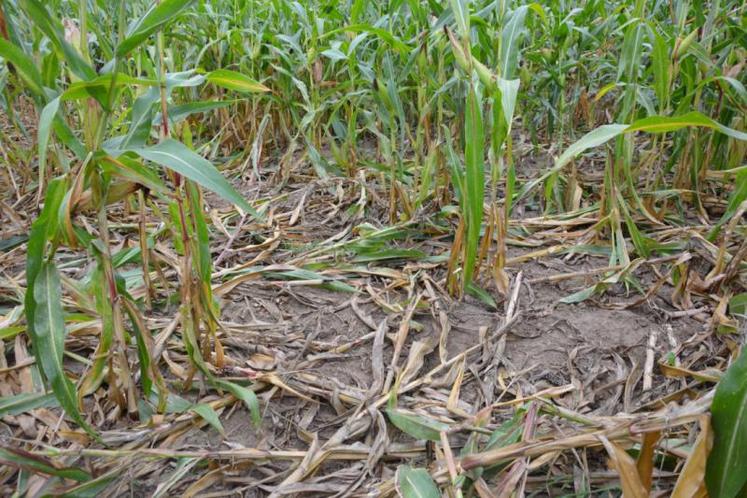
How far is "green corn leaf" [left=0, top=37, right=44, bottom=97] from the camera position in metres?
0.71

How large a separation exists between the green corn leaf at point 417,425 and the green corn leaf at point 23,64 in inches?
27.4

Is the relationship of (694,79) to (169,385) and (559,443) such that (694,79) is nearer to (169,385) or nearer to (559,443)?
(559,443)

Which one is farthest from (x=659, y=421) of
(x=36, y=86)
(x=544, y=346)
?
(x=36, y=86)

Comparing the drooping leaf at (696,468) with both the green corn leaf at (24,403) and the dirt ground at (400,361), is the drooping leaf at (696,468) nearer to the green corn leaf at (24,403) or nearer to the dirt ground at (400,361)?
the dirt ground at (400,361)

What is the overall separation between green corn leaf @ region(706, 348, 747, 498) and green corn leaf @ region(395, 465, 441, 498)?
31 centimetres

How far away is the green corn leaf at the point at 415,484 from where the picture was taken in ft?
2.31

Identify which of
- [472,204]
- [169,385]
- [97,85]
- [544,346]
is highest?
[97,85]

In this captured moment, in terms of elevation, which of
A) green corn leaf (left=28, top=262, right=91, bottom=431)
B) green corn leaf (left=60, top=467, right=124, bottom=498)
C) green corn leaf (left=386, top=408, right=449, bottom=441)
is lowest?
green corn leaf (left=386, top=408, right=449, bottom=441)

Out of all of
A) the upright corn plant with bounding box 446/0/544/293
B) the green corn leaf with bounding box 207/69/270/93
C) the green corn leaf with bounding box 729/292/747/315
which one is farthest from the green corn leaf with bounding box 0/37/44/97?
the green corn leaf with bounding box 729/292/747/315

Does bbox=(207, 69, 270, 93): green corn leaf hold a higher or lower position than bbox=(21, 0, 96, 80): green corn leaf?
lower

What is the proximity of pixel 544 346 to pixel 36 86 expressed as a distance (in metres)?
0.96

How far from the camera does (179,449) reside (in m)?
0.86

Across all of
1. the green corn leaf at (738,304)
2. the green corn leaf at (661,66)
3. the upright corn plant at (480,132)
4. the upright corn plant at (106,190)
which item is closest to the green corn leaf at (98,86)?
the upright corn plant at (106,190)

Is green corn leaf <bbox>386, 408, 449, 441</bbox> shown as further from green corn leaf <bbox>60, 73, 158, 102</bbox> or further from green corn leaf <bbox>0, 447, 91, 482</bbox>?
green corn leaf <bbox>60, 73, 158, 102</bbox>
